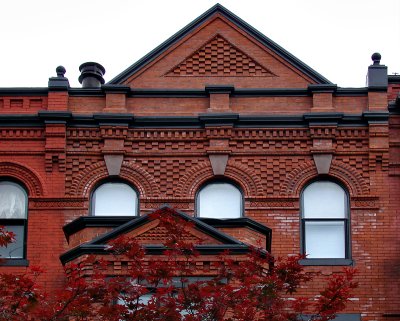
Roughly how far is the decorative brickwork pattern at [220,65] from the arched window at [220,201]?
292 cm

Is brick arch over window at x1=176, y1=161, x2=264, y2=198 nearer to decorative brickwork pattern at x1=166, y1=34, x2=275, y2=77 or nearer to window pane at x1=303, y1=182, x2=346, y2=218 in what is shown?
window pane at x1=303, y1=182, x2=346, y2=218

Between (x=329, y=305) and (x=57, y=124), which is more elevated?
(x=57, y=124)

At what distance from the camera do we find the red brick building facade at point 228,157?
2633 cm

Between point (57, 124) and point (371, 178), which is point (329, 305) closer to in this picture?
point (371, 178)

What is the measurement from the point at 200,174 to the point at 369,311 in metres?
4.95

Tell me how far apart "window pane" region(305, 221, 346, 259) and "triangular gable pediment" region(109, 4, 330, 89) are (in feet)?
11.7

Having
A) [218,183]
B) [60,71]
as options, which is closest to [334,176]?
[218,183]

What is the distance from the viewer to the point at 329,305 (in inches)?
742

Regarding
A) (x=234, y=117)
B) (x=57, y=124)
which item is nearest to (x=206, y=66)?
(x=234, y=117)

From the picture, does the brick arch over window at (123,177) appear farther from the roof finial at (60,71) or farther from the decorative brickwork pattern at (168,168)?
the roof finial at (60,71)

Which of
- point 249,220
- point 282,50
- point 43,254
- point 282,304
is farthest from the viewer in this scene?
point 282,50

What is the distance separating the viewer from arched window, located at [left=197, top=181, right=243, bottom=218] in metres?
26.8

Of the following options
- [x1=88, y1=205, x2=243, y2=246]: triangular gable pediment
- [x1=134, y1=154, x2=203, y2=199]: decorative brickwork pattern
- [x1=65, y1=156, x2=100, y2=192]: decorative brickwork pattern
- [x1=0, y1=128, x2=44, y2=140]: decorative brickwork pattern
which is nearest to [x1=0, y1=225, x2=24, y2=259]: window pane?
[x1=65, y1=156, x2=100, y2=192]: decorative brickwork pattern

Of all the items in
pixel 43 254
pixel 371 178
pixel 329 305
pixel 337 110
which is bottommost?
pixel 329 305
